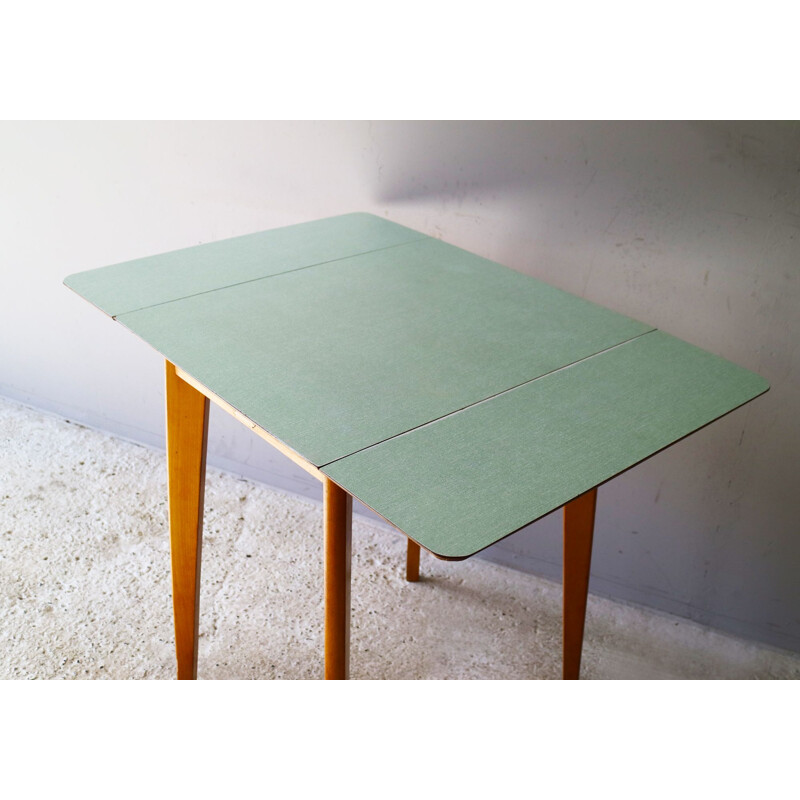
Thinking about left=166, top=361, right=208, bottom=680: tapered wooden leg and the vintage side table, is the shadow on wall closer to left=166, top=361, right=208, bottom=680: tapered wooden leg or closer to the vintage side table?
the vintage side table

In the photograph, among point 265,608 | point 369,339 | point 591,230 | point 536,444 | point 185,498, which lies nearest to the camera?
point 536,444

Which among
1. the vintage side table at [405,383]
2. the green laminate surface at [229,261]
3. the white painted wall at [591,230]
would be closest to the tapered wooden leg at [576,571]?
the vintage side table at [405,383]

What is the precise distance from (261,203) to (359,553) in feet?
2.64

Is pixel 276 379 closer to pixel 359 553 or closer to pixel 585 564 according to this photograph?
pixel 585 564

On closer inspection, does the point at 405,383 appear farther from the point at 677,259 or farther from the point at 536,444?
the point at 677,259

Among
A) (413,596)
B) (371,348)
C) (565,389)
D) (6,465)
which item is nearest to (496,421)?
(565,389)

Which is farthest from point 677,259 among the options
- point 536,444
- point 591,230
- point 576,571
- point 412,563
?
point 412,563

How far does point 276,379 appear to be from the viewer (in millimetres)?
1204

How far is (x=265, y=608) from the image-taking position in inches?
75.8

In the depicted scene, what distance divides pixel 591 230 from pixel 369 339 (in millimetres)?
556

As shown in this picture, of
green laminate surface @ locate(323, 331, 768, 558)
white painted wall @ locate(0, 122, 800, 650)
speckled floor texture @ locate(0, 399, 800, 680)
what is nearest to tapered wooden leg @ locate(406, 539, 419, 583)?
speckled floor texture @ locate(0, 399, 800, 680)

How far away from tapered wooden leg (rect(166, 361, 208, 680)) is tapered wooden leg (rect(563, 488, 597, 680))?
62 centimetres

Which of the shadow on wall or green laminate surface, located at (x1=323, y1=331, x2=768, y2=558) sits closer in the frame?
green laminate surface, located at (x1=323, y1=331, x2=768, y2=558)

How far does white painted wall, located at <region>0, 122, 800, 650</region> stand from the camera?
5.08ft
